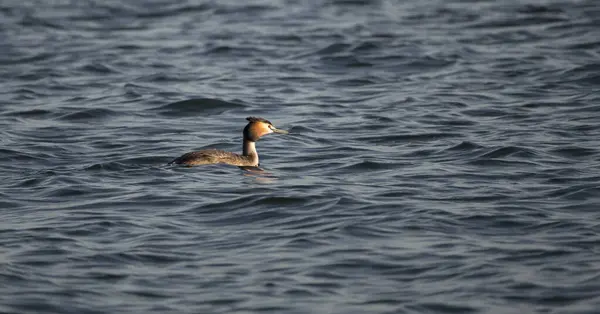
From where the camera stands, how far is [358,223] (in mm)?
11781

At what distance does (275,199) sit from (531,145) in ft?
14.5

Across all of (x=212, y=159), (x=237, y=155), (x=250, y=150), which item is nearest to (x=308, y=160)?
(x=250, y=150)

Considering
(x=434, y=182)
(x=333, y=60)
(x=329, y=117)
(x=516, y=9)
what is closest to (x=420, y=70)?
(x=333, y=60)

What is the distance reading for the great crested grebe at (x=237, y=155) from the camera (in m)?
14.1

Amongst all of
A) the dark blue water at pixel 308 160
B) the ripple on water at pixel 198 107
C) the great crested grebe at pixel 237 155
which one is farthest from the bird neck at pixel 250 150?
the ripple on water at pixel 198 107

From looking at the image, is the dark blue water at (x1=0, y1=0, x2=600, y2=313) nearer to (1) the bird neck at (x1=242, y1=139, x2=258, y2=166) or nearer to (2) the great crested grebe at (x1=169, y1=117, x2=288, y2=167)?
(2) the great crested grebe at (x1=169, y1=117, x2=288, y2=167)

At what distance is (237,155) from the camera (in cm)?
1448

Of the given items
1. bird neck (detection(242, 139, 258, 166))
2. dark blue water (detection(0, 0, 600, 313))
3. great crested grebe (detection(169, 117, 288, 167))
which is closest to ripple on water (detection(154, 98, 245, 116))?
dark blue water (detection(0, 0, 600, 313))

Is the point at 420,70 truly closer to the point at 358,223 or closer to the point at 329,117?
the point at 329,117

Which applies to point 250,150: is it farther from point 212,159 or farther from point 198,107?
point 198,107

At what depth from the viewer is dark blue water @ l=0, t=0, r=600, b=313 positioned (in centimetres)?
989

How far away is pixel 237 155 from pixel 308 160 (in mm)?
1141

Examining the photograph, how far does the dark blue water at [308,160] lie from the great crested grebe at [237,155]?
0.13 m

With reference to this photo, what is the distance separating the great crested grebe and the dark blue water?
4.9 inches
